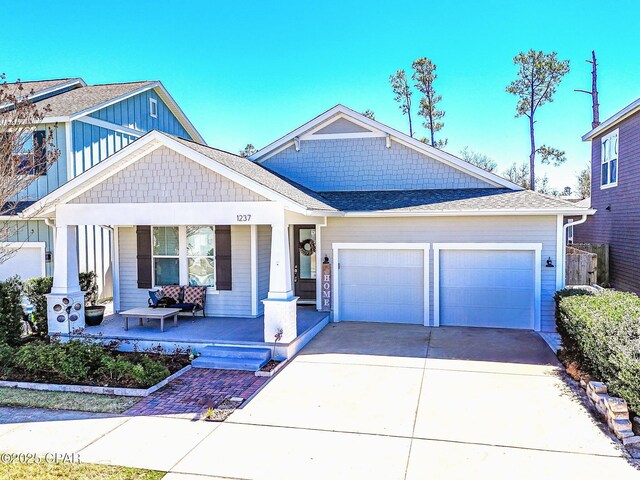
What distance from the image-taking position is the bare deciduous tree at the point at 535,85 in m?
26.1

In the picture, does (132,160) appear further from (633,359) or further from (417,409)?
(633,359)

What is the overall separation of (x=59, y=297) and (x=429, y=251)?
837 centimetres

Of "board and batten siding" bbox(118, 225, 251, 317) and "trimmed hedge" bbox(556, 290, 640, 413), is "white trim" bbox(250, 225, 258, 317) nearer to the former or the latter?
"board and batten siding" bbox(118, 225, 251, 317)

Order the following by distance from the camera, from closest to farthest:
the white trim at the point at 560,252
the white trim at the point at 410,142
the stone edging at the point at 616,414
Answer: the stone edging at the point at 616,414 → the white trim at the point at 560,252 → the white trim at the point at 410,142

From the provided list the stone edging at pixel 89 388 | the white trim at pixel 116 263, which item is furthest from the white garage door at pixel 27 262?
the stone edging at pixel 89 388

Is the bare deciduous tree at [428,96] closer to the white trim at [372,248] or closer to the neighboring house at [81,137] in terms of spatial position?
the neighboring house at [81,137]

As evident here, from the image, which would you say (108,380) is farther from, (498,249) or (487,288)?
(498,249)

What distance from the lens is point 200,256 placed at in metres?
12.1

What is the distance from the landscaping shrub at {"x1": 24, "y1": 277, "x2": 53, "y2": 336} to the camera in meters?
10.9

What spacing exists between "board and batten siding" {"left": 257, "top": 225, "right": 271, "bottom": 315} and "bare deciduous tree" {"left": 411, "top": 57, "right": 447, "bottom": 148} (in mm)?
20792

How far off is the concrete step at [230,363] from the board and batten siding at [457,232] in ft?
13.4

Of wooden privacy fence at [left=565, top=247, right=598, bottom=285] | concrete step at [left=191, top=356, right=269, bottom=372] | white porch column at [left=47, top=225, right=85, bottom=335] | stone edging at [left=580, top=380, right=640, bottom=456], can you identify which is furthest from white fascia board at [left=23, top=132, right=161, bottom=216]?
wooden privacy fence at [left=565, top=247, right=598, bottom=285]

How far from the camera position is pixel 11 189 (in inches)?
329

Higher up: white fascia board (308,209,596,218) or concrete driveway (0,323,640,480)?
white fascia board (308,209,596,218)
